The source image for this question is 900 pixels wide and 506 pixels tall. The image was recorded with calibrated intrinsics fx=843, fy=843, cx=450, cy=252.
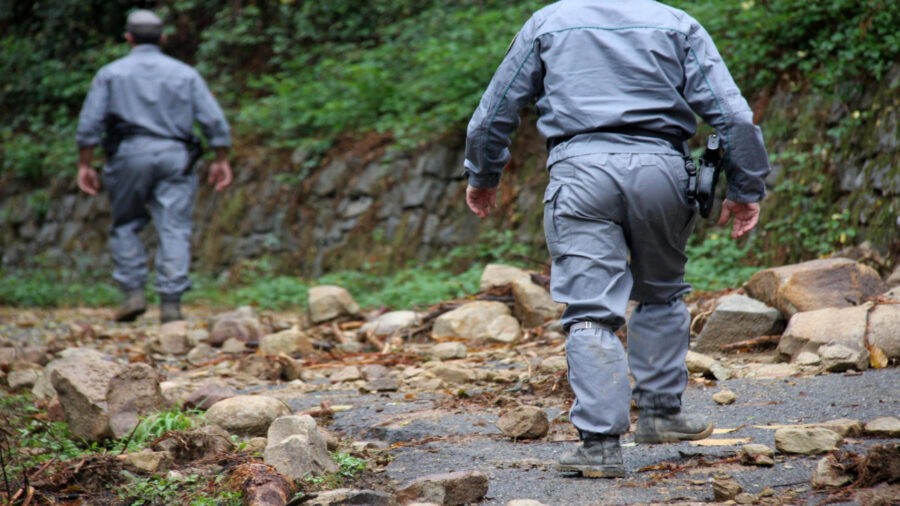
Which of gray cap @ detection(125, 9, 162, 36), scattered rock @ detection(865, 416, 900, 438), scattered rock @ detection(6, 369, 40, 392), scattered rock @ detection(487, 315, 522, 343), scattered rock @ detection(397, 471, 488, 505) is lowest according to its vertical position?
scattered rock @ detection(487, 315, 522, 343)

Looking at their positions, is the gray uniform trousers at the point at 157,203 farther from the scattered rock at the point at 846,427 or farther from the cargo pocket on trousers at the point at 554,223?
the scattered rock at the point at 846,427

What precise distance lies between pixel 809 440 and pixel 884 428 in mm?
281

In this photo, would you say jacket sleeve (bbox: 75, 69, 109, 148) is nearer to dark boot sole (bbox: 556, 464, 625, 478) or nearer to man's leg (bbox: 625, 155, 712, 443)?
man's leg (bbox: 625, 155, 712, 443)

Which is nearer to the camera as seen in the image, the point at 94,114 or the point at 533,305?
the point at 533,305

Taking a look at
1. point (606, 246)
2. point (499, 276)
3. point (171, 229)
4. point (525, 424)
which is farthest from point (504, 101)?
point (171, 229)

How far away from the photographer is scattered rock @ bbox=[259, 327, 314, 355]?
552 centimetres

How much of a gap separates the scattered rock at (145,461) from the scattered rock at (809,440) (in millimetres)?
1980

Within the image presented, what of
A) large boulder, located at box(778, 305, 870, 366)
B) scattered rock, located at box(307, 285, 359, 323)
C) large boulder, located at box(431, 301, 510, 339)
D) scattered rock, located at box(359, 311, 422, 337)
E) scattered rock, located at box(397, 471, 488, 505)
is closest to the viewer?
scattered rock, located at box(397, 471, 488, 505)

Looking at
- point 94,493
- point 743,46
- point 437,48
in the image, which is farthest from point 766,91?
point 94,493

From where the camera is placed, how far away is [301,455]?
2590 millimetres

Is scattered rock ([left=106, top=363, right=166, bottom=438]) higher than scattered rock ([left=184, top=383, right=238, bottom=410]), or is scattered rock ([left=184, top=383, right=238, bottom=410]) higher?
scattered rock ([left=106, top=363, right=166, bottom=438])

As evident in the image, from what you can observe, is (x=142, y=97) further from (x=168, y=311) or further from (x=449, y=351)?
(x=449, y=351)

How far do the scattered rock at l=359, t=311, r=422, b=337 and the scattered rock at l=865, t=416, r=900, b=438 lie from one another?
3.65 metres

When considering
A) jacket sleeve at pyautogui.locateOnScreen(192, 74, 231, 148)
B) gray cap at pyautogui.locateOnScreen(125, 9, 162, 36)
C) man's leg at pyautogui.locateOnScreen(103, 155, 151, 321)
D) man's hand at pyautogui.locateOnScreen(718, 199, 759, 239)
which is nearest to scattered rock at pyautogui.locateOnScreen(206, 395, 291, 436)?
man's hand at pyautogui.locateOnScreen(718, 199, 759, 239)
